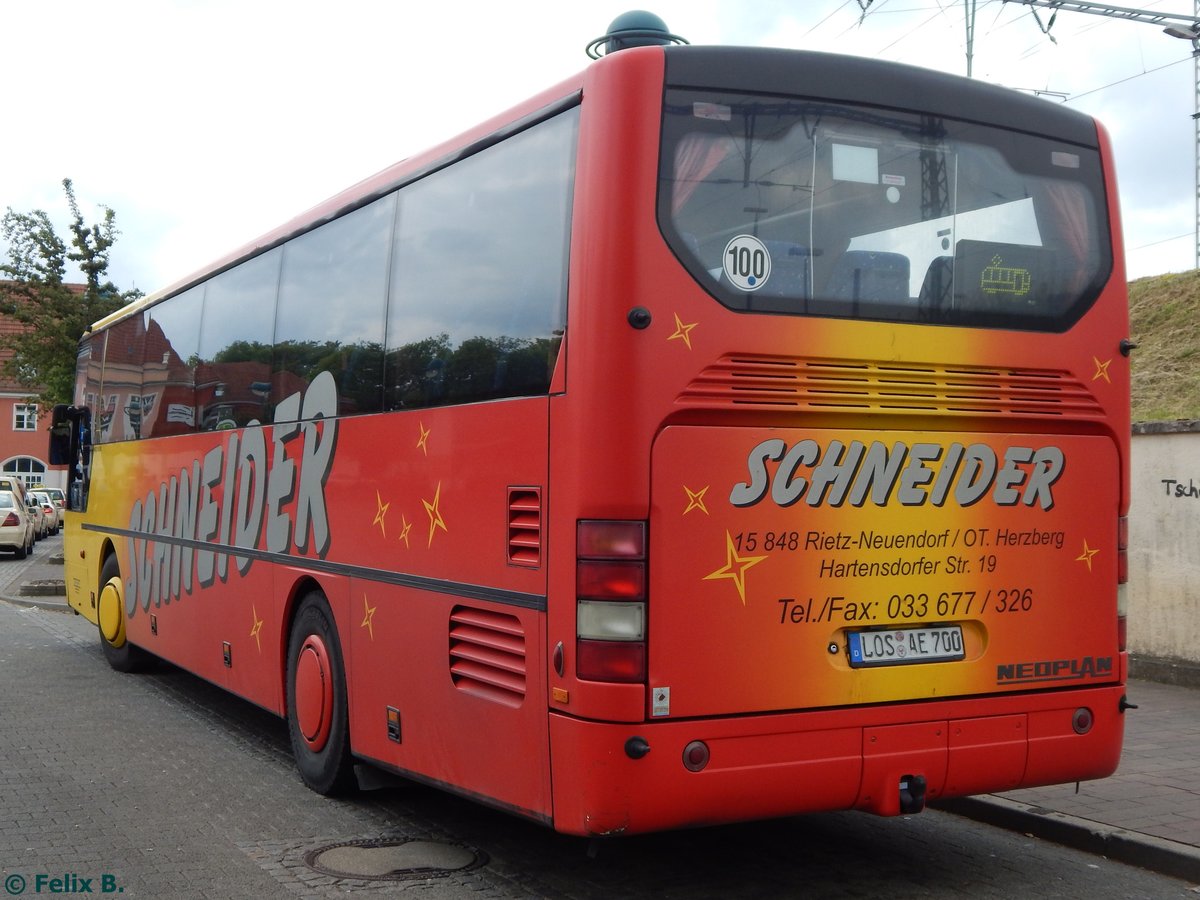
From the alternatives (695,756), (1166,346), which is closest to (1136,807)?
(695,756)

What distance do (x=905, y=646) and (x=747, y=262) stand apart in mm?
1673

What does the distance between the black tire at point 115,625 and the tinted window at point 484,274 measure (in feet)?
23.3

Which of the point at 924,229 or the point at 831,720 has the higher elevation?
the point at 924,229

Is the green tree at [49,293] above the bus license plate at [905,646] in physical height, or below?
above

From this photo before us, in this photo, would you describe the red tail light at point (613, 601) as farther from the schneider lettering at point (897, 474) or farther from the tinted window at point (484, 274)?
the tinted window at point (484, 274)

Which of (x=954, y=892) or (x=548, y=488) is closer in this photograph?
(x=548, y=488)

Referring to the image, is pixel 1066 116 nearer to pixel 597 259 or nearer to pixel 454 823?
pixel 597 259

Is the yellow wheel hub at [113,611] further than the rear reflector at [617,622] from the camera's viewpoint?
Yes

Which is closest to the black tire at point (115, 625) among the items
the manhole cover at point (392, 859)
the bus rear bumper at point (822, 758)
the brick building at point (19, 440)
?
the manhole cover at point (392, 859)

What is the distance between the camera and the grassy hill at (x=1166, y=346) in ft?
60.6

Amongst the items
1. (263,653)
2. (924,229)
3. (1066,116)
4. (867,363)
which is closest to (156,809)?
(263,653)

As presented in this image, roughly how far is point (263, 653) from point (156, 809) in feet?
5.17

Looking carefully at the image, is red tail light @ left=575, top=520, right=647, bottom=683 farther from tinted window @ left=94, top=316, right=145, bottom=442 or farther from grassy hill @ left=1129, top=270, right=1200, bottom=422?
grassy hill @ left=1129, top=270, right=1200, bottom=422

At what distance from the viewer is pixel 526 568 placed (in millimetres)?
5488
